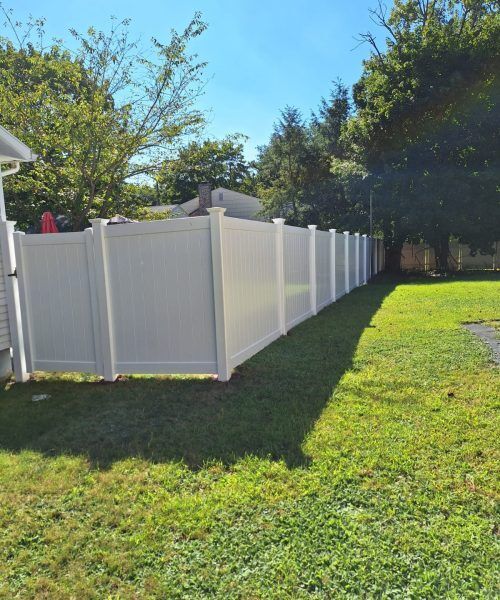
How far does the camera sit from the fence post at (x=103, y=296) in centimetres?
486

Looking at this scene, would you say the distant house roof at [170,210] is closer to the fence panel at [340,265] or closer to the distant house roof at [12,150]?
the fence panel at [340,265]

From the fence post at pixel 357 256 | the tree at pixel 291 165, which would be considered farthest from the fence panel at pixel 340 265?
the tree at pixel 291 165

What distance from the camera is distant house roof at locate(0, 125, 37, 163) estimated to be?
566 cm

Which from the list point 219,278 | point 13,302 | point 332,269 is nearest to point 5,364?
point 13,302

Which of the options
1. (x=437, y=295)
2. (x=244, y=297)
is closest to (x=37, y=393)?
(x=244, y=297)

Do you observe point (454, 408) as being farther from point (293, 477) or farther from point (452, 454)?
point (293, 477)

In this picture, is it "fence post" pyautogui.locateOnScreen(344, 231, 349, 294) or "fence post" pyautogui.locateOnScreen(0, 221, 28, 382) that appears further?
"fence post" pyautogui.locateOnScreen(344, 231, 349, 294)

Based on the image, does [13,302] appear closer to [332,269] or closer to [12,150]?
[12,150]

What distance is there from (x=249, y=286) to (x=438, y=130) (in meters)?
19.0

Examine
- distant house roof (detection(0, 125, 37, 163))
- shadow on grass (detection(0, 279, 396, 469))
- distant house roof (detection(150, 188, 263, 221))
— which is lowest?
shadow on grass (detection(0, 279, 396, 469))

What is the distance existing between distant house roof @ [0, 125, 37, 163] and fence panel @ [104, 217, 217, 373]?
2066 mm

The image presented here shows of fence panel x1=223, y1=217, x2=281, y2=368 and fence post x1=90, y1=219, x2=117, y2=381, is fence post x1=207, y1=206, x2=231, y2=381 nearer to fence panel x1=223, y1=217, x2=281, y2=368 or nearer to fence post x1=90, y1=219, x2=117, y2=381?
fence panel x1=223, y1=217, x2=281, y2=368

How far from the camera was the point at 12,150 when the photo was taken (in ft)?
19.1

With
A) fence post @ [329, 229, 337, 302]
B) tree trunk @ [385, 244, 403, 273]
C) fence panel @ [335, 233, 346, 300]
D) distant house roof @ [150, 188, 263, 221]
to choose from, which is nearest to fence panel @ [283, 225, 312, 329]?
fence post @ [329, 229, 337, 302]
